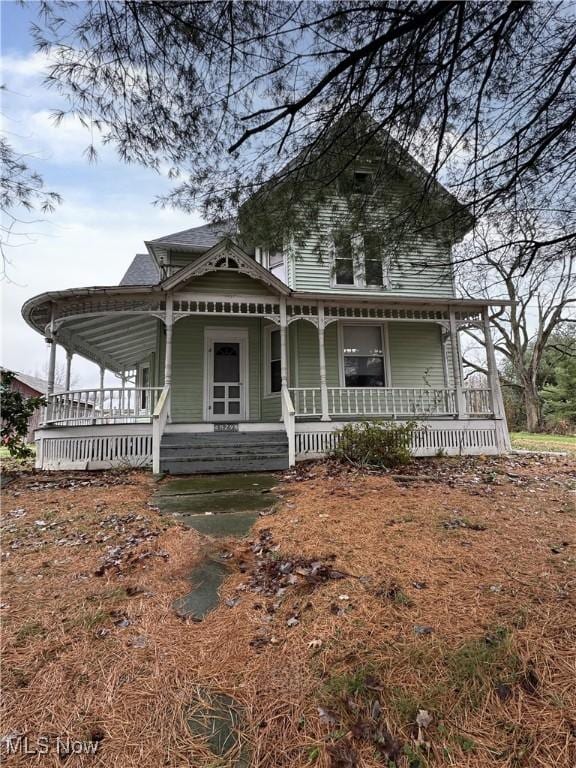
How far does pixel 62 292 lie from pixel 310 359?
6.34m

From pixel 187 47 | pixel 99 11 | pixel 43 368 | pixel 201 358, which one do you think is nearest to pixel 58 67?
pixel 99 11

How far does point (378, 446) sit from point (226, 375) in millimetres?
5141

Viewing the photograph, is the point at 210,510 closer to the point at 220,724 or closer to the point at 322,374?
the point at 220,724

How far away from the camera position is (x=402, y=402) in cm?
1067

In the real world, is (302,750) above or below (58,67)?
below

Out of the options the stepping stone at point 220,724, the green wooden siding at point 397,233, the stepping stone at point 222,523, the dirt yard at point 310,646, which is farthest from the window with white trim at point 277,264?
the stepping stone at point 220,724

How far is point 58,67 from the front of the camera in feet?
10.6

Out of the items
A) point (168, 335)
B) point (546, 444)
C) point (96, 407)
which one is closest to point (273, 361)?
point (168, 335)

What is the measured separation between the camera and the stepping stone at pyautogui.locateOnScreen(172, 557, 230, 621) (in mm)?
2461

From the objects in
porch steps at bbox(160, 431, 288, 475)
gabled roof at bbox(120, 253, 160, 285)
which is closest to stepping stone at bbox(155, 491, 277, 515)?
porch steps at bbox(160, 431, 288, 475)

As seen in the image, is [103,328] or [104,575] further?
[103,328]

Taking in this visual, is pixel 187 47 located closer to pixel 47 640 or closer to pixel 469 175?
pixel 469 175

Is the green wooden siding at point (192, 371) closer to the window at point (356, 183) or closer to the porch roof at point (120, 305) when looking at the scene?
the porch roof at point (120, 305)

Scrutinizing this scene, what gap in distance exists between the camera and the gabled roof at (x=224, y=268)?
29.0 feet
